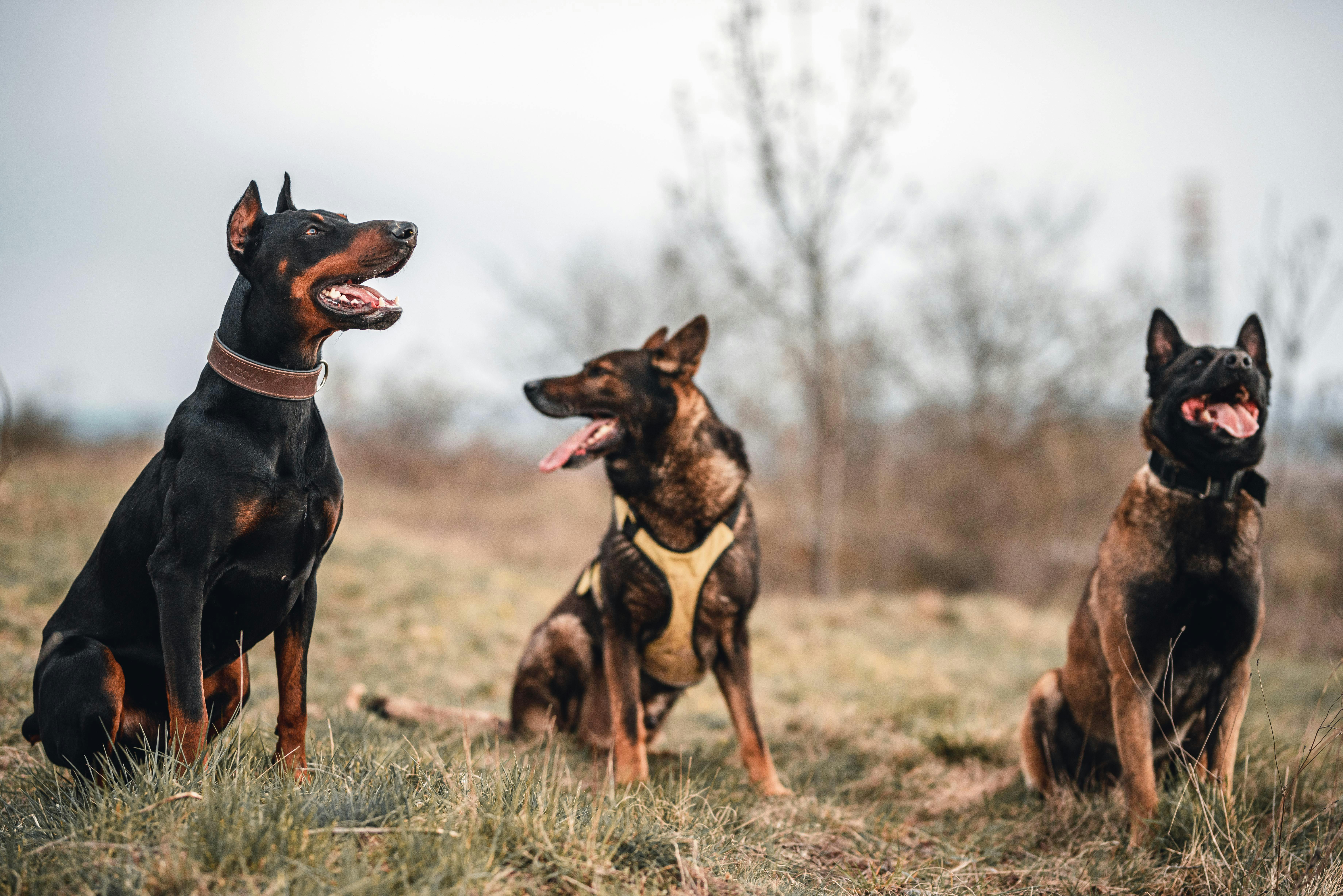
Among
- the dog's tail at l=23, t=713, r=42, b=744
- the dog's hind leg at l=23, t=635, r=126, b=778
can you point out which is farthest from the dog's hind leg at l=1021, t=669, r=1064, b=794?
the dog's tail at l=23, t=713, r=42, b=744

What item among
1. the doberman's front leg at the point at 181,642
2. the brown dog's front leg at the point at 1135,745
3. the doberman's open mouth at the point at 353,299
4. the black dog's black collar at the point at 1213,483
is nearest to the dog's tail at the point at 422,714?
the doberman's front leg at the point at 181,642

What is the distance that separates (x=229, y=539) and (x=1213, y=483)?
3491 millimetres

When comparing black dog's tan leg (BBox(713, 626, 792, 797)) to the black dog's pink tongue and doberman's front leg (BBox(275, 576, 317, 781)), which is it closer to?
the black dog's pink tongue

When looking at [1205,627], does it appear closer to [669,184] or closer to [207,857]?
[207,857]

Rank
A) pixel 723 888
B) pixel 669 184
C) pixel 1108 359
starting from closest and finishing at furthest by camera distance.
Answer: pixel 723 888 → pixel 669 184 → pixel 1108 359

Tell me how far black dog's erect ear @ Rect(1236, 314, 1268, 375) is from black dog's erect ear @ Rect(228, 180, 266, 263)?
12.4ft

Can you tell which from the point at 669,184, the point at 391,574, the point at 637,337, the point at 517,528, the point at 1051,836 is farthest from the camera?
the point at 637,337

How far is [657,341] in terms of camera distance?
4.47 meters

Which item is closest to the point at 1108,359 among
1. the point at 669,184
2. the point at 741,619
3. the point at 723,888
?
the point at 669,184

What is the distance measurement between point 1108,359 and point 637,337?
11.2 metres

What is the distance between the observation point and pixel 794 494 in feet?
55.2

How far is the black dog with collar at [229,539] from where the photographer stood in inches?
93.3

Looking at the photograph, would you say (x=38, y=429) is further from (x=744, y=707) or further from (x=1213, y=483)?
(x=1213, y=483)

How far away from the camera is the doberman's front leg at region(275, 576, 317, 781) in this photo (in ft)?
8.68
